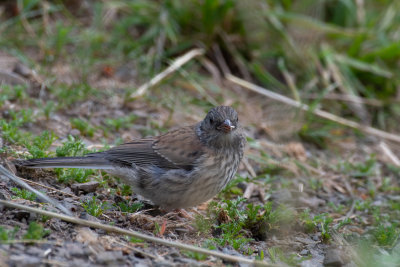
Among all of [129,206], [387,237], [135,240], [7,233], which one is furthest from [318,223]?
[7,233]

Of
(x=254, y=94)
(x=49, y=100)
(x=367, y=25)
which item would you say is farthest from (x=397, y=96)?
(x=49, y=100)

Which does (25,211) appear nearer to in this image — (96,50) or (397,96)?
(96,50)

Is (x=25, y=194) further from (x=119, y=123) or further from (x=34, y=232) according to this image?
(x=119, y=123)

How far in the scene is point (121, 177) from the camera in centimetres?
385

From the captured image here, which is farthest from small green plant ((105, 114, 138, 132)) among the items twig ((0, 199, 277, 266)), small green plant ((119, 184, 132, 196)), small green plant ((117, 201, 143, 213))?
twig ((0, 199, 277, 266))

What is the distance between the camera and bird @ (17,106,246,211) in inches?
148

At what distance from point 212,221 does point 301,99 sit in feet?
8.84

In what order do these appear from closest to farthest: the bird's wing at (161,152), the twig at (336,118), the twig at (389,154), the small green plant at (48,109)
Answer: the bird's wing at (161,152) → the small green plant at (48,109) → the twig at (389,154) → the twig at (336,118)

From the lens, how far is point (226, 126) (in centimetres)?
395

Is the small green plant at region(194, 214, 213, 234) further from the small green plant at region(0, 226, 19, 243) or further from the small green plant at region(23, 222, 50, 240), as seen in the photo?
the small green plant at region(0, 226, 19, 243)

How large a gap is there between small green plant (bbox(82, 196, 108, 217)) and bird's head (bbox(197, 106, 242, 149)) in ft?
3.09

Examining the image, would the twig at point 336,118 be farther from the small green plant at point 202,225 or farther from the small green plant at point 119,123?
the small green plant at point 202,225

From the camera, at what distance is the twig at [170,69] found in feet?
18.3

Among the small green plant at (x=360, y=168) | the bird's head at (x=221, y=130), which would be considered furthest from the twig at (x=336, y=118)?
the bird's head at (x=221, y=130)
